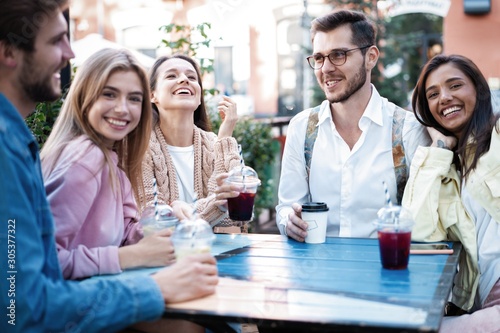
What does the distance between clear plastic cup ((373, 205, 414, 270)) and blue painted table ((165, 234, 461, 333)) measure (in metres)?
0.04

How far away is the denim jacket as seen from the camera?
61.4 inches

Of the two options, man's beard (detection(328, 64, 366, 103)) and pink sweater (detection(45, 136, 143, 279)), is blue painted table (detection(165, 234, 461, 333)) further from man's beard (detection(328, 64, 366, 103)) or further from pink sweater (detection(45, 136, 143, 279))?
man's beard (detection(328, 64, 366, 103))

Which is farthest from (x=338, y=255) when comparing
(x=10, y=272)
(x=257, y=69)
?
(x=257, y=69)

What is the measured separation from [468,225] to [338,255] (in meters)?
0.58

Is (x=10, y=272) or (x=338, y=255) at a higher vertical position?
(x=10, y=272)

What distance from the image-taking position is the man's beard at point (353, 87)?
120 inches

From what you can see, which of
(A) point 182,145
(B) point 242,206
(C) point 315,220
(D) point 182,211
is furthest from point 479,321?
(A) point 182,145

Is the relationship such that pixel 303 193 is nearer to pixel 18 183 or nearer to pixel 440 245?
pixel 440 245

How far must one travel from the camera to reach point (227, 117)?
3.29 m

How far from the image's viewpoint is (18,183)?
5.25 ft

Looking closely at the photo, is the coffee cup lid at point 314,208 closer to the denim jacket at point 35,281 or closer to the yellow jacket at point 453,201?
the yellow jacket at point 453,201

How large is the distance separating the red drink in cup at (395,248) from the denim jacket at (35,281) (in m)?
0.79

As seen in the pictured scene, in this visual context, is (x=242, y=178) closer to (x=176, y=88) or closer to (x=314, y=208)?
(x=314, y=208)

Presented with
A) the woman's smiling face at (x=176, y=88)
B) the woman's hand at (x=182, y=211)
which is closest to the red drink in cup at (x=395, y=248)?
the woman's hand at (x=182, y=211)
